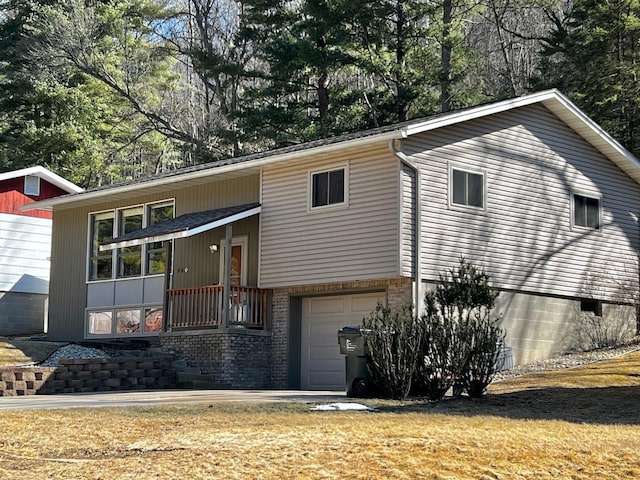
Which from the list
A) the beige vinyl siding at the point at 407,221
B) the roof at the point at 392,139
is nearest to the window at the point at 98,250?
the roof at the point at 392,139

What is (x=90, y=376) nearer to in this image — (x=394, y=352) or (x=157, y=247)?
(x=157, y=247)

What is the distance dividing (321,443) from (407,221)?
10186 millimetres

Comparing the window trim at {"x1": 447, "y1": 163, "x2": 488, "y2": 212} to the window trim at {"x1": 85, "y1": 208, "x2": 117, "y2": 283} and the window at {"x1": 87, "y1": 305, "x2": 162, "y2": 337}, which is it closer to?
the window at {"x1": 87, "y1": 305, "x2": 162, "y2": 337}

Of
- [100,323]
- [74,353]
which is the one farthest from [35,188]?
[74,353]

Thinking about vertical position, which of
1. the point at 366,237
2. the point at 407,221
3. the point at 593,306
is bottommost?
the point at 593,306

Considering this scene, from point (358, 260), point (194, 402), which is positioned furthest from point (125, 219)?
point (194, 402)

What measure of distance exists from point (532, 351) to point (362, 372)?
703 cm

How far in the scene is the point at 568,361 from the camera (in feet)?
70.7

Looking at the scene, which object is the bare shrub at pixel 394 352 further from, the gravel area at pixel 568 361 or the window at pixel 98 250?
the window at pixel 98 250

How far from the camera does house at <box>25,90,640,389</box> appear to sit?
20250mm

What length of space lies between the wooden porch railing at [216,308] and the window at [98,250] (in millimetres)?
3844

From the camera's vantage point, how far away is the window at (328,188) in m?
20.9

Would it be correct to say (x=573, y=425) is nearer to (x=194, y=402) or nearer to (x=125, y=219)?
(x=194, y=402)

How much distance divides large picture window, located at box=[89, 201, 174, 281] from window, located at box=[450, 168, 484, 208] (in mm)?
7348
